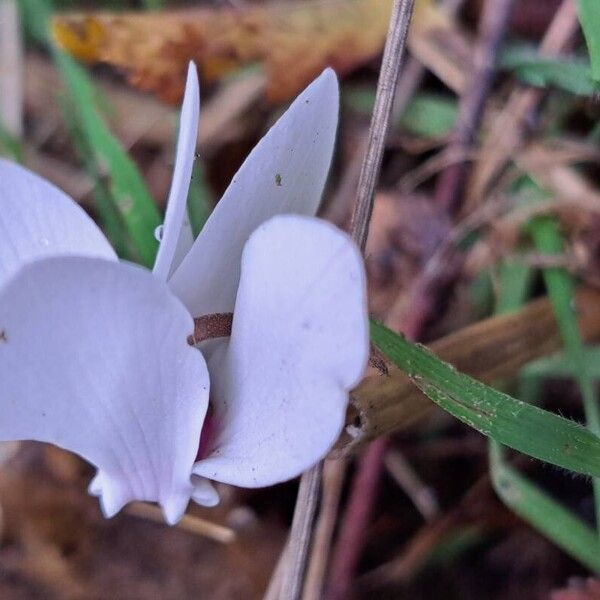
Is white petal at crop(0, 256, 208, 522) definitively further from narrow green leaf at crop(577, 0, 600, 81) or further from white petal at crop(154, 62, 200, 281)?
narrow green leaf at crop(577, 0, 600, 81)

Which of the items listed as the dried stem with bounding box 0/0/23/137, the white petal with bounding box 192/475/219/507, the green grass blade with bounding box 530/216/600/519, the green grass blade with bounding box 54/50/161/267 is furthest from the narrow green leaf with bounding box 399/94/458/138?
the white petal with bounding box 192/475/219/507

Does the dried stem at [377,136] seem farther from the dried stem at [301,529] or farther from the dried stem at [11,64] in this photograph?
the dried stem at [11,64]

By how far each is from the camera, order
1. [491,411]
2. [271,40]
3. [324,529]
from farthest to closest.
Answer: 1. [271,40]
2. [324,529]
3. [491,411]

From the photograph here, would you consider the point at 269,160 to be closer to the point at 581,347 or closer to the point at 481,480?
the point at 581,347

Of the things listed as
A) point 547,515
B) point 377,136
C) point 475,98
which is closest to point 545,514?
point 547,515

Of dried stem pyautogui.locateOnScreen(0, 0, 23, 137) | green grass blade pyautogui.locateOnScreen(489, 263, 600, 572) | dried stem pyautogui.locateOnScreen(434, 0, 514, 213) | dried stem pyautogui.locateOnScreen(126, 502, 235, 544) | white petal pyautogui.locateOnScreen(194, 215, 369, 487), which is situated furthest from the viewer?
dried stem pyautogui.locateOnScreen(0, 0, 23, 137)

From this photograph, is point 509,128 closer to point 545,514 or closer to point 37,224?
point 545,514
